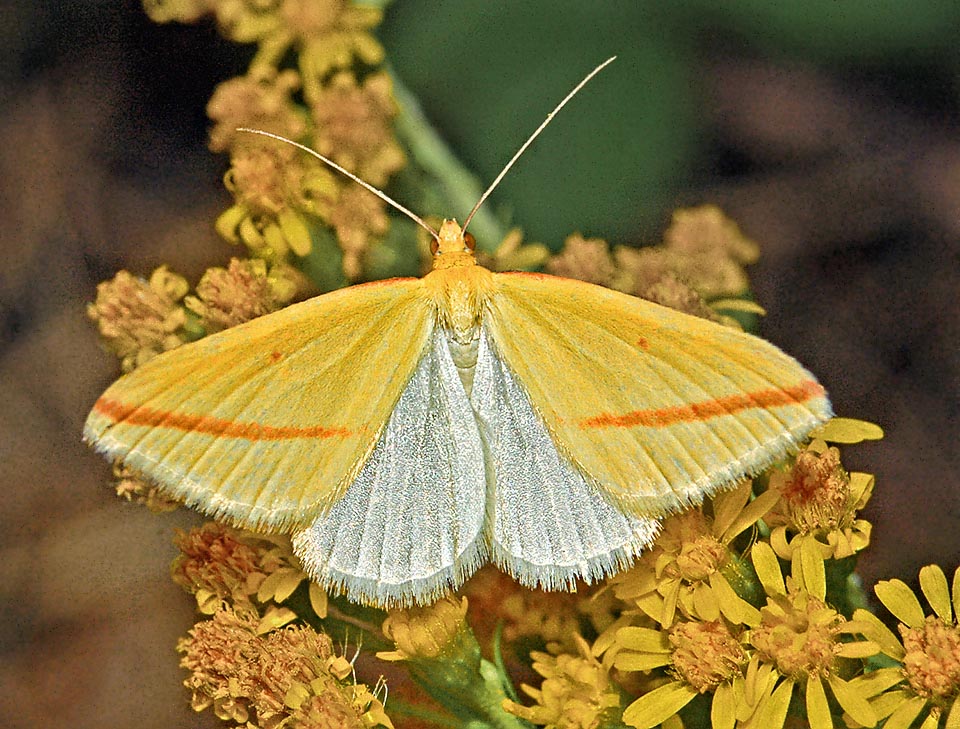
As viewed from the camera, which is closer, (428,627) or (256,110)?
(428,627)

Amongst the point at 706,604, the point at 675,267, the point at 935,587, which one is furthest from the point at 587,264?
the point at 935,587

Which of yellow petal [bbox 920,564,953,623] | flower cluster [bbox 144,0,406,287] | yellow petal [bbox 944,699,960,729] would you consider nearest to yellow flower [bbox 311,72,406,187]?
flower cluster [bbox 144,0,406,287]

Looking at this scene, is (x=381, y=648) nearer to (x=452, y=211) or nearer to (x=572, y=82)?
(x=452, y=211)

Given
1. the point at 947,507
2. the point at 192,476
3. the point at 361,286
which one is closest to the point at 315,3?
the point at 361,286

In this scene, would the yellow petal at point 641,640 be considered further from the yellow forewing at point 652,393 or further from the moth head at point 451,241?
the moth head at point 451,241

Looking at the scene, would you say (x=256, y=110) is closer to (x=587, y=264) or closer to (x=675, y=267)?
(x=587, y=264)

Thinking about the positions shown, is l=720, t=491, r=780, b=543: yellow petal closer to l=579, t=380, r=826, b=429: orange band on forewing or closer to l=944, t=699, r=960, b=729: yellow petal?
l=579, t=380, r=826, b=429: orange band on forewing
